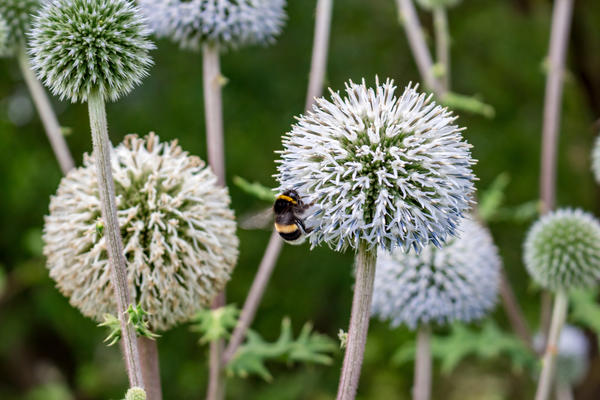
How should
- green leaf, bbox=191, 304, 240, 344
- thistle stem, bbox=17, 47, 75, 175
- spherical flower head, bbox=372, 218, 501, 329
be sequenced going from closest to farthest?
green leaf, bbox=191, 304, 240, 344
thistle stem, bbox=17, 47, 75, 175
spherical flower head, bbox=372, 218, 501, 329

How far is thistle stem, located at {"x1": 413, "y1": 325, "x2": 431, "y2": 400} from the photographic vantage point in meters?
3.70

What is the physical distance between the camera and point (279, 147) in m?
7.50

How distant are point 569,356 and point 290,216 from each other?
322cm

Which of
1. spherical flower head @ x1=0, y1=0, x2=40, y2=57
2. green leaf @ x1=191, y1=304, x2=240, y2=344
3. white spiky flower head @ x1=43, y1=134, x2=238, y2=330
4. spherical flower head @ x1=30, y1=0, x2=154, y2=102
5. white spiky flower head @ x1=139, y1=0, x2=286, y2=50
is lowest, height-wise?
green leaf @ x1=191, y1=304, x2=240, y2=344

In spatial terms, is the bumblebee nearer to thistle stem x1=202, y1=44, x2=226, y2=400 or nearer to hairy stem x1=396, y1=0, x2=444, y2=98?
thistle stem x1=202, y1=44, x2=226, y2=400

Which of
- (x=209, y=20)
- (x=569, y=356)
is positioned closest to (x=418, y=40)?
(x=209, y=20)

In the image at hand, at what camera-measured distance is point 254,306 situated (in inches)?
137

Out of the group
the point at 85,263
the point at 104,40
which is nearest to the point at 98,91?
the point at 104,40

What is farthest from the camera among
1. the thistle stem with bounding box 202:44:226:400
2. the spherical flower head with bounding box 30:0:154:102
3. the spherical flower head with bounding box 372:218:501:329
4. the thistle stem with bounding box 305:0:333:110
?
the thistle stem with bounding box 305:0:333:110

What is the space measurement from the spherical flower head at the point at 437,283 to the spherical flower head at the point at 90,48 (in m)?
1.89

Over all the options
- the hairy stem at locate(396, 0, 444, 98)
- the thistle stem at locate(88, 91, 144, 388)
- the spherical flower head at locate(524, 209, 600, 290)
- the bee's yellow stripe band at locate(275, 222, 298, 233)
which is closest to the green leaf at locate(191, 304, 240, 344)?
the bee's yellow stripe band at locate(275, 222, 298, 233)

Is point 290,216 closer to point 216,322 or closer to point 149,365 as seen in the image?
point 216,322

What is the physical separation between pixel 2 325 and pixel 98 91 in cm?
663

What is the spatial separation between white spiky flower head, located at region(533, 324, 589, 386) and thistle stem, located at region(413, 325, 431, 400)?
1081 mm
